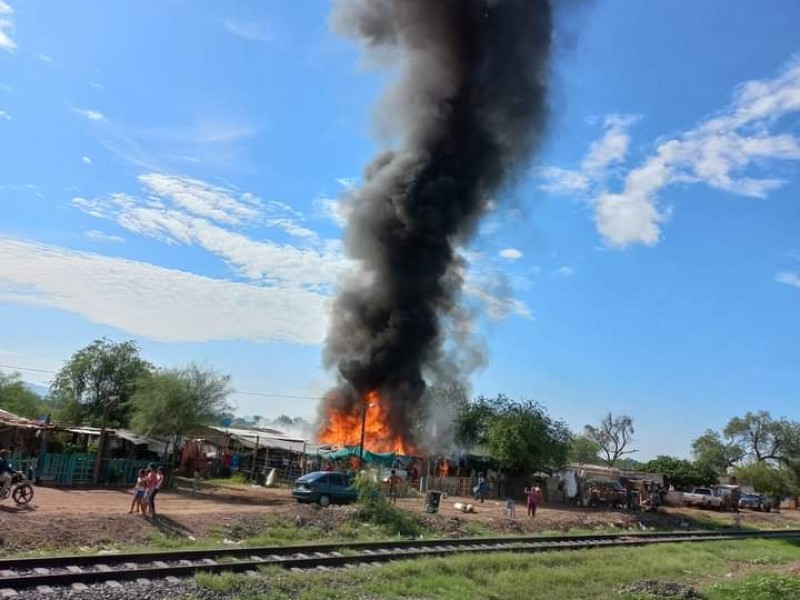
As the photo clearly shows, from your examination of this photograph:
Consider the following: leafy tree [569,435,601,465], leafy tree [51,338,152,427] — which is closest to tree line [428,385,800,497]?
leafy tree [569,435,601,465]

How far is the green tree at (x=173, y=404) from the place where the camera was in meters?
29.0

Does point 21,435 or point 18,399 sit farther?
point 18,399

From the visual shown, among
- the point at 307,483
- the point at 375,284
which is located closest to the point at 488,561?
the point at 307,483

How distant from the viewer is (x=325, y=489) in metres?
23.7

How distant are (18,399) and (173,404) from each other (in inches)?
1263

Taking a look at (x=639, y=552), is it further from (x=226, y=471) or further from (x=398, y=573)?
(x=226, y=471)

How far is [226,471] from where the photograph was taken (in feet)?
114

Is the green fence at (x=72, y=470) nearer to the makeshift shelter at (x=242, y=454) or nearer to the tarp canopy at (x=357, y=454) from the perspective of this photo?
the makeshift shelter at (x=242, y=454)

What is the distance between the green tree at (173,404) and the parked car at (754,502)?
4337 centimetres

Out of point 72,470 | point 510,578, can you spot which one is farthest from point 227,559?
point 72,470

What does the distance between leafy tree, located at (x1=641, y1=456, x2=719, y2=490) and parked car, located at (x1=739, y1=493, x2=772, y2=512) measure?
14.0 ft

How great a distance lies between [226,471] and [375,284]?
44.3ft

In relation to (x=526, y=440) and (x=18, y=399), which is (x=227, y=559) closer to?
(x=526, y=440)

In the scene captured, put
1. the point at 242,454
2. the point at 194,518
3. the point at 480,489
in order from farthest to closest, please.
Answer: the point at 242,454
the point at 480,489
the point at 194,518
